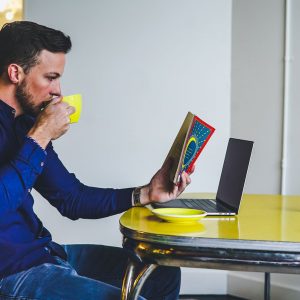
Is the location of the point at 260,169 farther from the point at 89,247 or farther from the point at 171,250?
the point at 171,250

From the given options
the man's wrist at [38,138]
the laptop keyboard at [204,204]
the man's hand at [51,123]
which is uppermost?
the man's hand at [51,123]

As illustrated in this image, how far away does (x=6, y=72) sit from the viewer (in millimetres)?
1503

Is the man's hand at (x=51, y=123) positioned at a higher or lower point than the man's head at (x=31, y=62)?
lower

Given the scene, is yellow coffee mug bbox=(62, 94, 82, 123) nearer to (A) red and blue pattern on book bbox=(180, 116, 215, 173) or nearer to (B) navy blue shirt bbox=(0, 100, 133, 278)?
(B) navy blue shirt bbox=(0, 100, 133, 278)

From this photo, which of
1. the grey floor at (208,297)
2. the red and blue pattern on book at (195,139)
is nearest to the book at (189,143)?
the red and blue pattern on book at (195,139)

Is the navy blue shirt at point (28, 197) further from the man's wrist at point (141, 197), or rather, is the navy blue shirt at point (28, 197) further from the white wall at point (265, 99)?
the white wall at point (265, 99)

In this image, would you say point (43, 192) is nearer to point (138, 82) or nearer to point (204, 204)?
point (204, 204)

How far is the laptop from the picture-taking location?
1.48 metres

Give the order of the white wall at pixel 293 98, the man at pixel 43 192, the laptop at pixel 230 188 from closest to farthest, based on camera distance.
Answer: the man at pixel 43 192 → the laptop at pixel 230 188 → the white wall at pixel 293 98

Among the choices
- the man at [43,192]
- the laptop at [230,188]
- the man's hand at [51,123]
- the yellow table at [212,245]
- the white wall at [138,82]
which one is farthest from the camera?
the white wall at [138,82]

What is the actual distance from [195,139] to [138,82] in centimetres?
142

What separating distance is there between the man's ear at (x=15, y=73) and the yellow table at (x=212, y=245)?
498 mm

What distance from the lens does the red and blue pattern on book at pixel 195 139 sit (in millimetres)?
1459

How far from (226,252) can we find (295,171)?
5.42 feet
